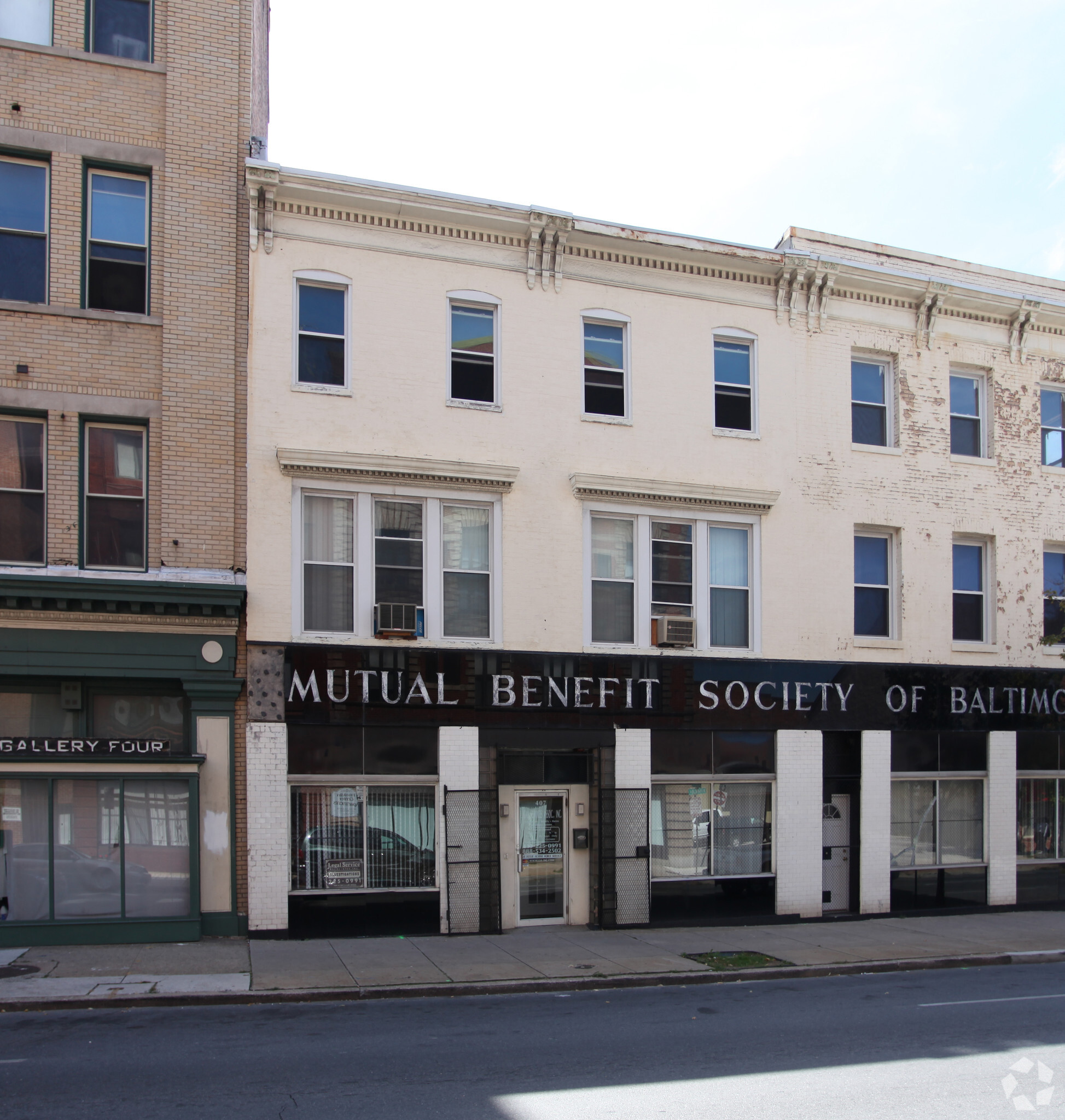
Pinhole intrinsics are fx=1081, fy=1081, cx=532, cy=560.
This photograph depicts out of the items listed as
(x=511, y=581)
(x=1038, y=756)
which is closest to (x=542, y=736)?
(x=511, y=581)

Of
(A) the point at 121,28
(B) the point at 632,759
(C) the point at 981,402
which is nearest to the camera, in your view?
(A) the point at 121,28

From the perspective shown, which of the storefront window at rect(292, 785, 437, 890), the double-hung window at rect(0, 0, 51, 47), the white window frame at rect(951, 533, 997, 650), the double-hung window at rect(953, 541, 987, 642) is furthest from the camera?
the double-hung window at rect(953, 541, 987, 642)

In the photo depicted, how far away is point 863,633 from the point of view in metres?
19.2

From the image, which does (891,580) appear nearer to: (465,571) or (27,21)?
(465,571)

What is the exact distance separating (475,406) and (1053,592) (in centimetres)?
1181

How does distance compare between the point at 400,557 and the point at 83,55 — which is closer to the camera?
the point at 83,55

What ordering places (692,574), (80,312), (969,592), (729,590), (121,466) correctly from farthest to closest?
(969,592)
(729,590)
(692,574)
(121,466)
(80,312)

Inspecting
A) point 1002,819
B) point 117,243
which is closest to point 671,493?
point 1002,819

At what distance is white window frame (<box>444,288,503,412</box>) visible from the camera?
661 inches

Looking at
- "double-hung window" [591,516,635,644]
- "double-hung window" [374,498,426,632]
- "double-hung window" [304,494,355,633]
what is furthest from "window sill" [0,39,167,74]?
"double-hung window" [591,516,635,644]

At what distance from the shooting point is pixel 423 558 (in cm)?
1644

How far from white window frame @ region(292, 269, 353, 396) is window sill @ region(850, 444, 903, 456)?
29.5ft

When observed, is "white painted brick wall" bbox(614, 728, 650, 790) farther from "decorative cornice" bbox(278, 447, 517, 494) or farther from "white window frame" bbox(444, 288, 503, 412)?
"white window frame" bbox(444, 288, 503, 412)

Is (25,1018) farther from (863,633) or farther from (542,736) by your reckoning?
(863,633)
